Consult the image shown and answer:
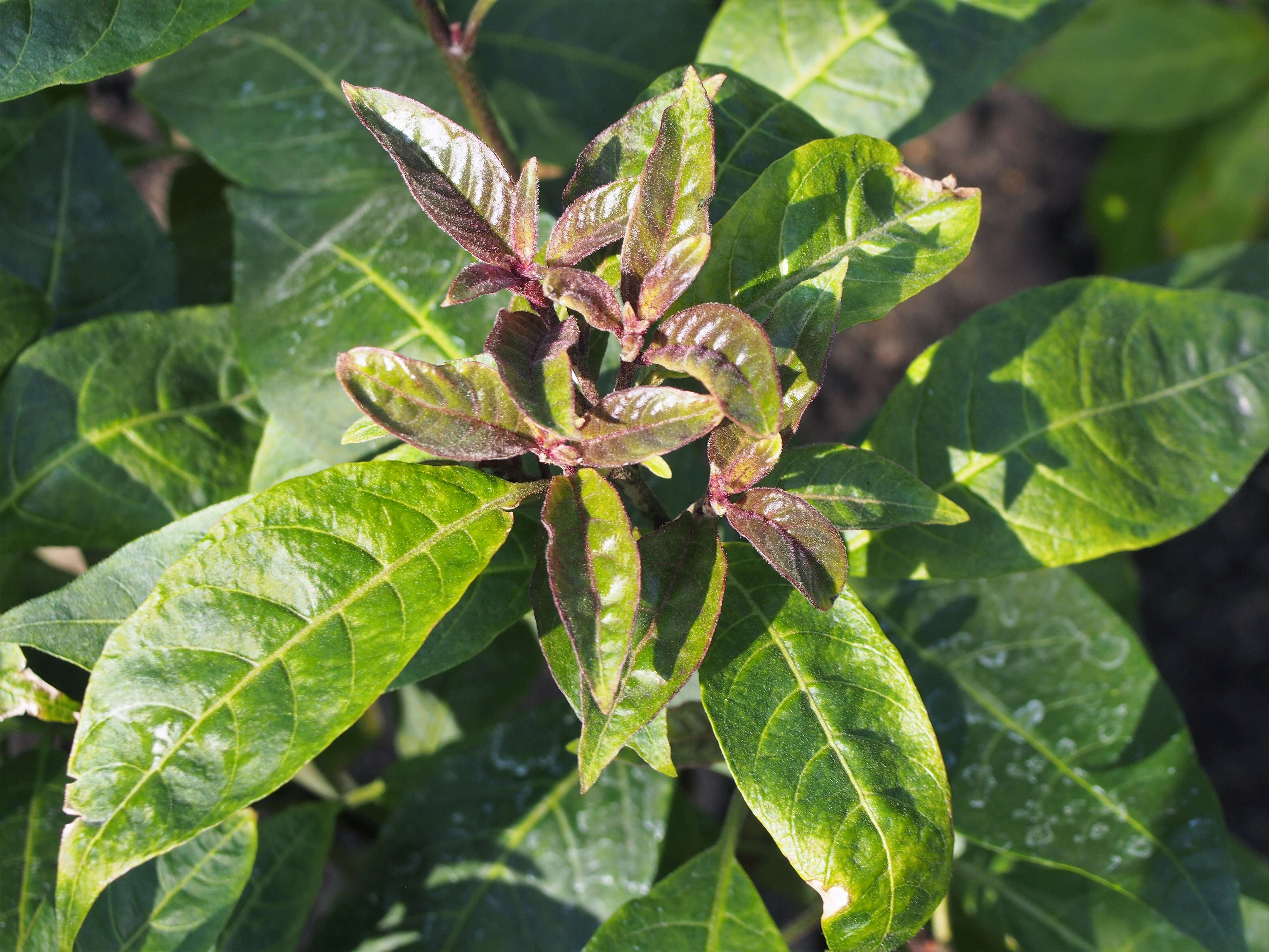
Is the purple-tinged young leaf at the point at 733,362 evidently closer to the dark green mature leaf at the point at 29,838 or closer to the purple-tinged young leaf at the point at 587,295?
the purple-tinged young leaf at the point at 587,295

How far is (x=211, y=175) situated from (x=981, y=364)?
4.67 ft

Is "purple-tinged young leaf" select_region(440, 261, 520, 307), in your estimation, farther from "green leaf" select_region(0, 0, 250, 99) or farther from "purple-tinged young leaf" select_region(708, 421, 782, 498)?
"green leaf" select_region(0, 0, 250, 99)

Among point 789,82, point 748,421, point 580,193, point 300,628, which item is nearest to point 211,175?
point 789,82

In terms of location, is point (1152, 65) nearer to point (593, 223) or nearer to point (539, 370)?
point (593, 223)

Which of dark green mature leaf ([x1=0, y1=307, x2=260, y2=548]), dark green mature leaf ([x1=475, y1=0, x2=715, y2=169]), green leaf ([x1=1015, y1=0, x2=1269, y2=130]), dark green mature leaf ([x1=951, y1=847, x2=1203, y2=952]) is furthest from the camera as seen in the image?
green leaf ([x1=1015, y1=0, x2=1269, y2=130])

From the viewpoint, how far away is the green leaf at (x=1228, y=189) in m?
3.07

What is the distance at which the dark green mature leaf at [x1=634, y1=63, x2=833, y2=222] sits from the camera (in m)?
1.02

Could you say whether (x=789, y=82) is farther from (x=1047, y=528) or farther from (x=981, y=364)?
(x=1047, y=528)

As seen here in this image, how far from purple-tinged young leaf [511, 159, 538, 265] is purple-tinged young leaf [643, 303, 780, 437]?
5.7 inches

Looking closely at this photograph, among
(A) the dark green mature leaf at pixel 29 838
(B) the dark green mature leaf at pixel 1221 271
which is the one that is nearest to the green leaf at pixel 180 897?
(A) the dark green mature leaf at pixel 29 838

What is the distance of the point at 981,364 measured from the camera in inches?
43.1

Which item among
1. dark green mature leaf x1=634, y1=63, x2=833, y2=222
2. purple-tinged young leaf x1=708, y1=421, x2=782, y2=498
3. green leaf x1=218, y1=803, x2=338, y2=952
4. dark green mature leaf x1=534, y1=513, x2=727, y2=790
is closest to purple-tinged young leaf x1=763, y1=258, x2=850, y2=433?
purple-tinged young leaf x1=708, y1=421, x2=782, y2=498

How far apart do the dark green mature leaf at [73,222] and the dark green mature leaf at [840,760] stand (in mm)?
1024

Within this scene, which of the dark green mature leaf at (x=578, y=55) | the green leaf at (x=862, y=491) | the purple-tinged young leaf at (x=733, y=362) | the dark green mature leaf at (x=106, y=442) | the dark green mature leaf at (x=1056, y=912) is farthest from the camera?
the dark green mature leaf at (x=578, y=55)
